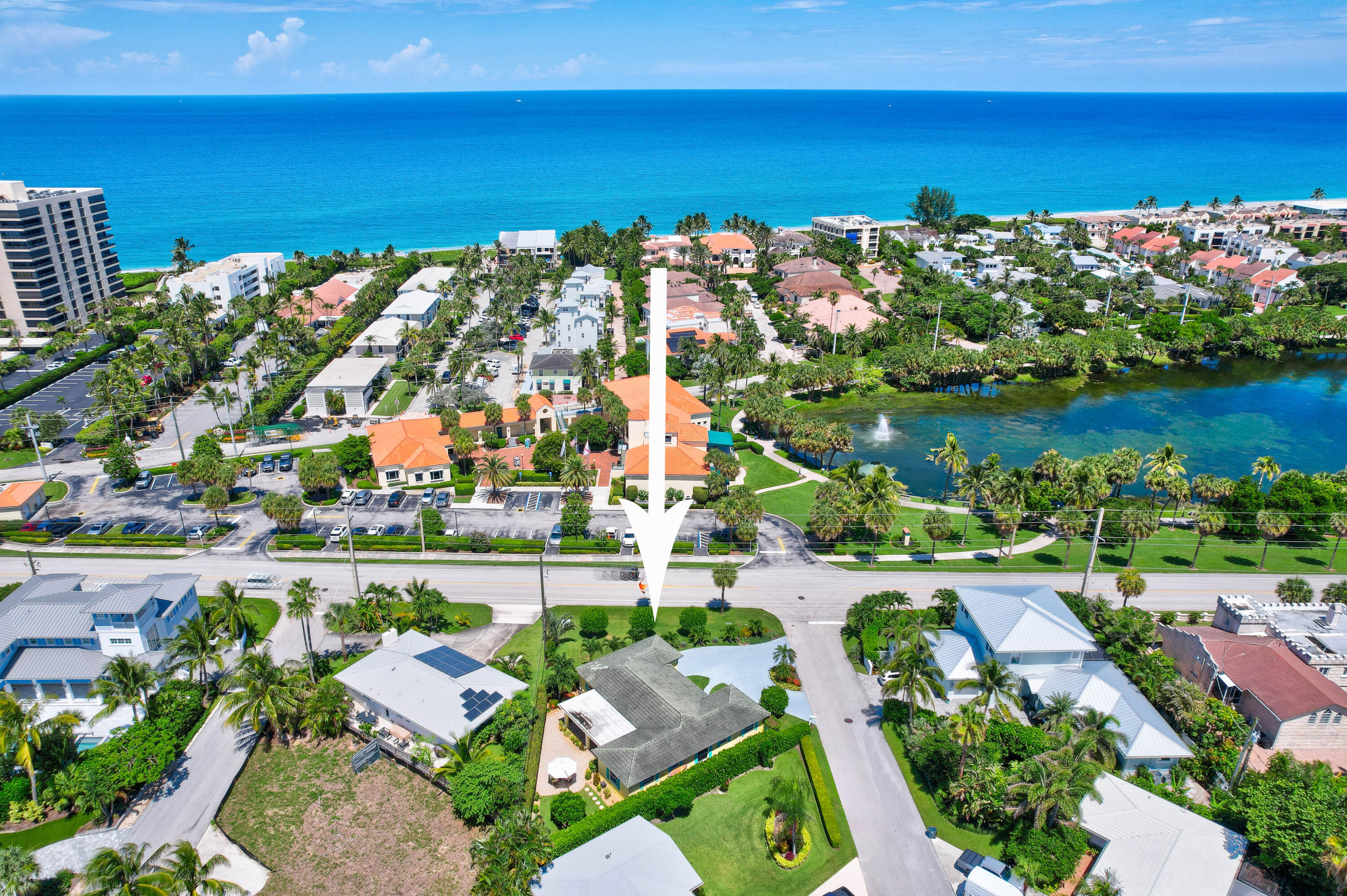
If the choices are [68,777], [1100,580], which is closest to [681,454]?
[1100,580]

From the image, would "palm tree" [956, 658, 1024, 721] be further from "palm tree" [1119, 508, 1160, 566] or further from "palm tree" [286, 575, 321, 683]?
"palm tree" [286, 575, 321, 683]

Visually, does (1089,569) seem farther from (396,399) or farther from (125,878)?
(396,399)

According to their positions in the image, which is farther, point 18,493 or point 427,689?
point 18,493

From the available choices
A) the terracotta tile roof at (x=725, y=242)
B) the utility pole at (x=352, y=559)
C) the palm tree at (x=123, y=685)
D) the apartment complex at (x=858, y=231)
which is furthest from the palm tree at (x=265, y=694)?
the apartment complex at (x=858, y=231)

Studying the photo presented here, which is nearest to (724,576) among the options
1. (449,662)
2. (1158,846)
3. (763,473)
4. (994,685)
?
(449,662)

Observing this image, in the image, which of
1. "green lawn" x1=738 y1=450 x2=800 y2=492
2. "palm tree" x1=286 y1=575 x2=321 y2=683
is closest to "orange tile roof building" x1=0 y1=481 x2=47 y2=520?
"palm tree" x1=286 y1=575 x2=321 y2=683

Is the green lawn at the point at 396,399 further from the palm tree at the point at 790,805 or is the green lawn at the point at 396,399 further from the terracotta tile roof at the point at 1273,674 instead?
the terracotta tile roof at the point at 1273,674
